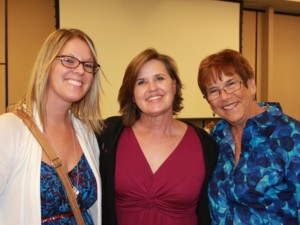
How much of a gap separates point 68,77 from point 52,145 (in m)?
0.34

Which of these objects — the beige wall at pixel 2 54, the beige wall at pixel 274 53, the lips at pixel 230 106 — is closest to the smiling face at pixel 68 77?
the lips at pixel 230 106

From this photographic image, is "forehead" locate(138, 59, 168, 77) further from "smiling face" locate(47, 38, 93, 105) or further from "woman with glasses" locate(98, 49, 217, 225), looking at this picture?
"smiling face" locate(47, 38, 93, 105)

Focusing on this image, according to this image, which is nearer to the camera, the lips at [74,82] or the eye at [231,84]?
the lips at [74,82]

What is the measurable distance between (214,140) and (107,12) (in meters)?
2.95

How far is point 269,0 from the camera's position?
519cm

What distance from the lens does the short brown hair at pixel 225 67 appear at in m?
1.74

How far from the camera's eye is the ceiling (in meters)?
5.25

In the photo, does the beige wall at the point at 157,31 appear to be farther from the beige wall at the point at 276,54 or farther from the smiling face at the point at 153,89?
the smiling face at the point at 153,89

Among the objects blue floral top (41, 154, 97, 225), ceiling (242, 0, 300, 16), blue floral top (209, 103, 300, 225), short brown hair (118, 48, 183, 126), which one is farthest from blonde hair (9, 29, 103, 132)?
ceiling (242, 0, 300, 16)

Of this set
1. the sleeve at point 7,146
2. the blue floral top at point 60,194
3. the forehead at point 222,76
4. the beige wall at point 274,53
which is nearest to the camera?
the sleeve at point 7,146

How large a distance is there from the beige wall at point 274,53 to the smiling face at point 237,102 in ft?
13.3

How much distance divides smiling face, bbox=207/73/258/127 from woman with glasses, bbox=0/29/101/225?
70 cm

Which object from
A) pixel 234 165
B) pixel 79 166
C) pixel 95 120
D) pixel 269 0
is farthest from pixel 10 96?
pixel 269 0

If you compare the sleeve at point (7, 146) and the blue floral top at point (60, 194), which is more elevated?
the sleeve at point (7, 146)
